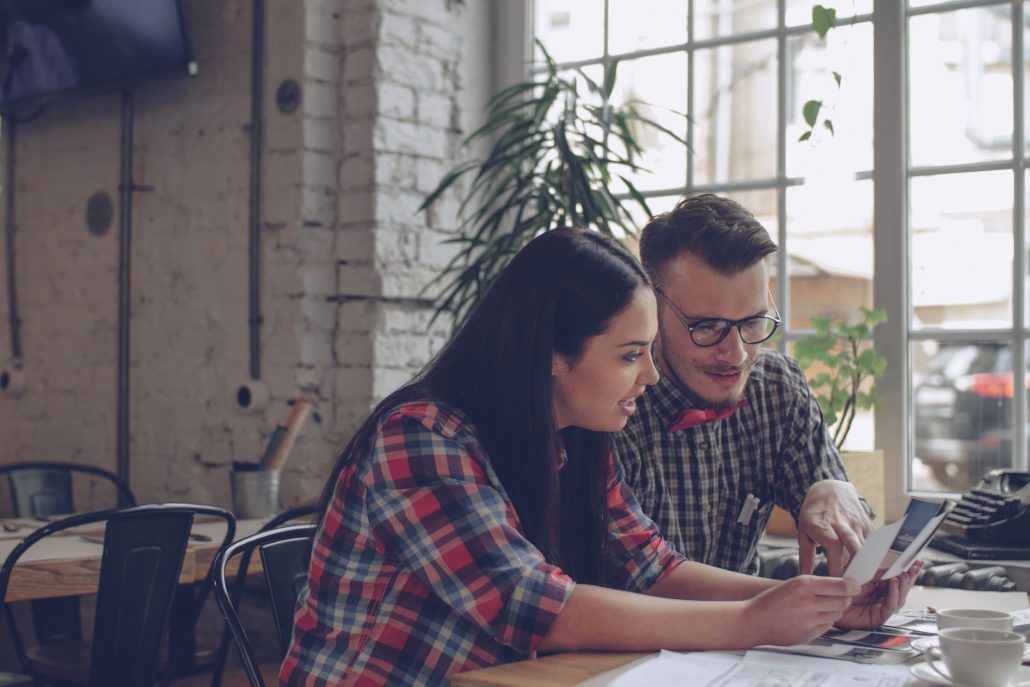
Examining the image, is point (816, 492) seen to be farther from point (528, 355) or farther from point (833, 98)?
point (833, 98)

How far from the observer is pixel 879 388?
2.92 metres

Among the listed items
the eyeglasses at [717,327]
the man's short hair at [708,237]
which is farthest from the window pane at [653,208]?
the eyeglasses at [717,327]

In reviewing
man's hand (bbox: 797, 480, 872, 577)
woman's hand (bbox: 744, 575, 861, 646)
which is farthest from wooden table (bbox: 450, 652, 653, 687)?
man's hand (bbox: 797, 480, 872, 577)

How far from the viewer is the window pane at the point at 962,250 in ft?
9.14

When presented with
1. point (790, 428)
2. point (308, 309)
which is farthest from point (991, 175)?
point (308, 309)

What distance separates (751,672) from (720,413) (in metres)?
0.81

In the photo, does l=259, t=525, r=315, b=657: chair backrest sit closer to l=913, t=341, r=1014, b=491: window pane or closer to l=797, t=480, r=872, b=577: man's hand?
l=797, t=480, r=872, b=577: man's hand

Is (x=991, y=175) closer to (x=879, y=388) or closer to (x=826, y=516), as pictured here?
(x=879, y=388)

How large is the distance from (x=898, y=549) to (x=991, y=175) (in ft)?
5.29

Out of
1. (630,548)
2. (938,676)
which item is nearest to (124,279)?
(630,548)

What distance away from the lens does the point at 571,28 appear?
137 inches

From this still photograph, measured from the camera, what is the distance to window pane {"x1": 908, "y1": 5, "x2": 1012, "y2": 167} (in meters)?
2.79

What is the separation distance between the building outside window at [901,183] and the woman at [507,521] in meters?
1.36

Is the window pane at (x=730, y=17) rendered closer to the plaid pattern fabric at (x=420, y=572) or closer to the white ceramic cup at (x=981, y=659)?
the plaid pattern fabric at (x=420, y=572)
